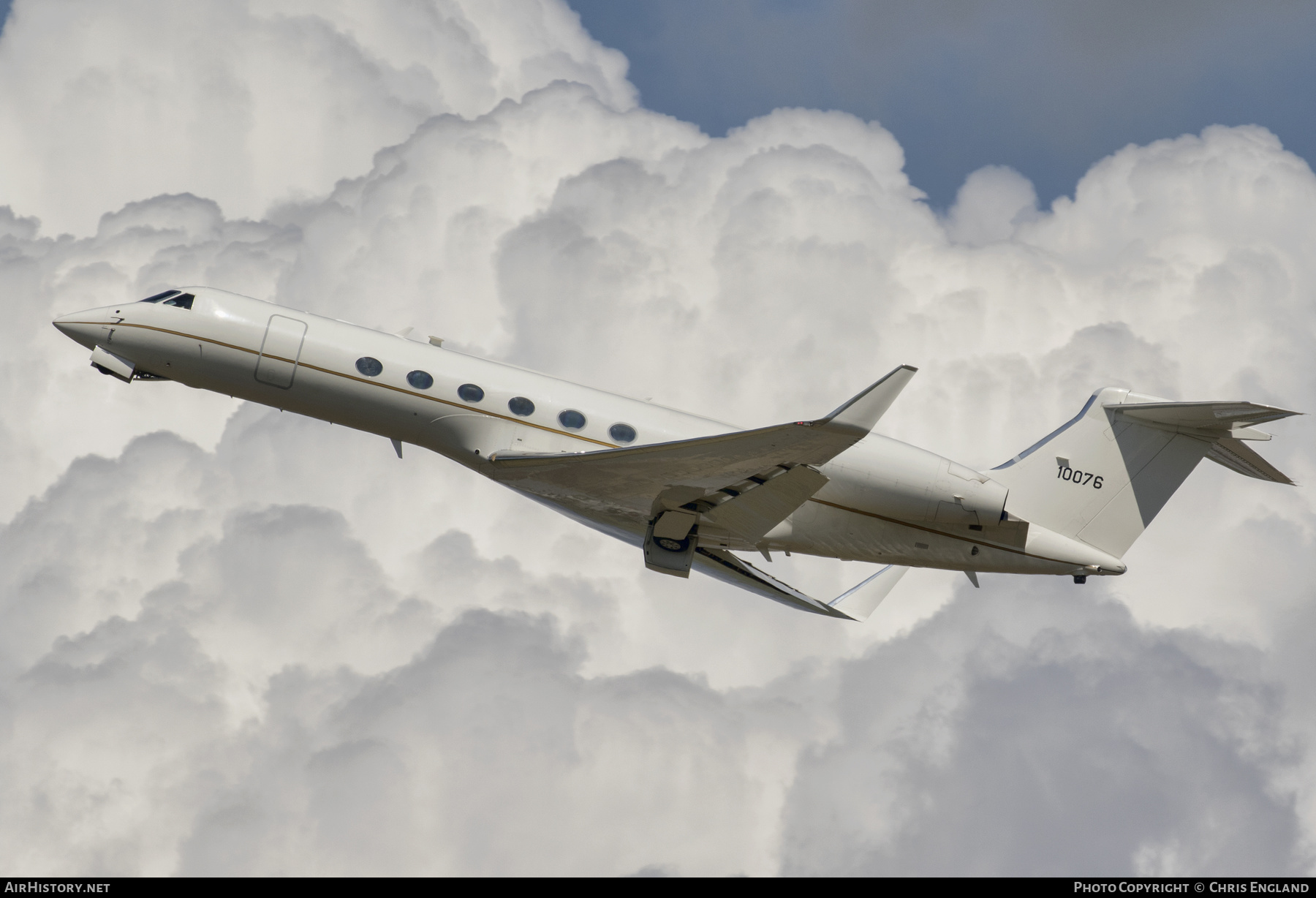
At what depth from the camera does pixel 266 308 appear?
24.4 m

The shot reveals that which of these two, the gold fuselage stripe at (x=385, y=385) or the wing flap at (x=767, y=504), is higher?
the gold fuselage stripe at (x=385, y=385)

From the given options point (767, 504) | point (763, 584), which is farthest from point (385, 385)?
point (763, 584)

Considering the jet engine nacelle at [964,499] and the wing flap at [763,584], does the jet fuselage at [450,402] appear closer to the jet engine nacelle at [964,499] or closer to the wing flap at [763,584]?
the jet engine nacelle at [964,499]

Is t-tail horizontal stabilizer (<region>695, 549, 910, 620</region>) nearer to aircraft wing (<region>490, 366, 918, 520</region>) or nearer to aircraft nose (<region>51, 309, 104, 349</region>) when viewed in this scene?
aircraft wing (<region>490, 366, 918, 520</region>)

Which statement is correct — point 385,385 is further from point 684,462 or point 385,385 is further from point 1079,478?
point 1079,478

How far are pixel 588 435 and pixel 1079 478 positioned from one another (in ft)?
→ 31.3

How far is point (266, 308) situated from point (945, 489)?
41.4 feet

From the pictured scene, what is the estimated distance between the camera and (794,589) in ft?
96.0

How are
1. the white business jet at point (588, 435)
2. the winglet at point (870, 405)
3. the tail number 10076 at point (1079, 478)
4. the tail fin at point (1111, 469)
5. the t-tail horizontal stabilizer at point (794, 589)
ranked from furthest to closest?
the t-tail horizontal stabilizer at point (794, 589) < the tail number 10076 at point (1079, 478) < the tail fin at point (1111, 469) < the white business jet at point (588, 435) < the winglet at point (870, 405)

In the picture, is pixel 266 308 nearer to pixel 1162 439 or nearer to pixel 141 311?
pixel 141 311

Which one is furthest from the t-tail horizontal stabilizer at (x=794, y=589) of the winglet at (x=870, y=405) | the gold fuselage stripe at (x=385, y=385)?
the winglet at (x=870, y=405)

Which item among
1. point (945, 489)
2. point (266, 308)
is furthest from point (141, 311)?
point (945, 489)

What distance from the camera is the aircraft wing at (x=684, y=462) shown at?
19453mm

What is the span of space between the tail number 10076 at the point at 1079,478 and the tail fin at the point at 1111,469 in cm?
1
